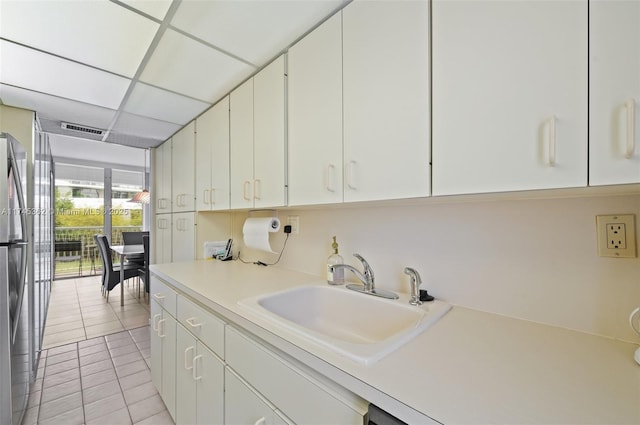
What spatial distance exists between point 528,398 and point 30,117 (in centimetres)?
366

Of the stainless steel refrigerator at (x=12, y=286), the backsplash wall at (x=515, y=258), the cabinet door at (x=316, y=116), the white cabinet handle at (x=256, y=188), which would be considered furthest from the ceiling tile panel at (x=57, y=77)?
the backsplash wall at (x=515, y=258)

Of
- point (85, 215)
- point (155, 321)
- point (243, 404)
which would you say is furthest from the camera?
point (85, 215)

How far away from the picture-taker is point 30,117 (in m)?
2.37

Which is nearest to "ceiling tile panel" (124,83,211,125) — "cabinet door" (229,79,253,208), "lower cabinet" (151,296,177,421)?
"cabinet door" (229,79,253,208)

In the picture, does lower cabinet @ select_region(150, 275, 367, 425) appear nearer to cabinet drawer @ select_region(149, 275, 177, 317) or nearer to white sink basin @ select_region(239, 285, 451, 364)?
cabinet drawer @ select_region(149, 275, 177, 317)

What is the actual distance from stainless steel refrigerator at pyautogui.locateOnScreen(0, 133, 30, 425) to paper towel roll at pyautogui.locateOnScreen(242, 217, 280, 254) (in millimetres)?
1193

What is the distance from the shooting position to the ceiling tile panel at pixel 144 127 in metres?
2.51

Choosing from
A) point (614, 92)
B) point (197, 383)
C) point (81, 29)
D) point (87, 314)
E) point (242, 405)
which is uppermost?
point (81, 29)

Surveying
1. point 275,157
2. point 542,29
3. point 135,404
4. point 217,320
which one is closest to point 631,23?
point 542,29

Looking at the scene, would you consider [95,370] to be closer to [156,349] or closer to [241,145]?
[156,349]

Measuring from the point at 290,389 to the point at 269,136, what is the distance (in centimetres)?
121

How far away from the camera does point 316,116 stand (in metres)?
1.25

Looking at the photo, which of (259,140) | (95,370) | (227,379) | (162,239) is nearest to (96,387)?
(95,370)

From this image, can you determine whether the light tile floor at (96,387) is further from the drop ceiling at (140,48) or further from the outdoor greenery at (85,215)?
the outdoor greenery at (85,215)
